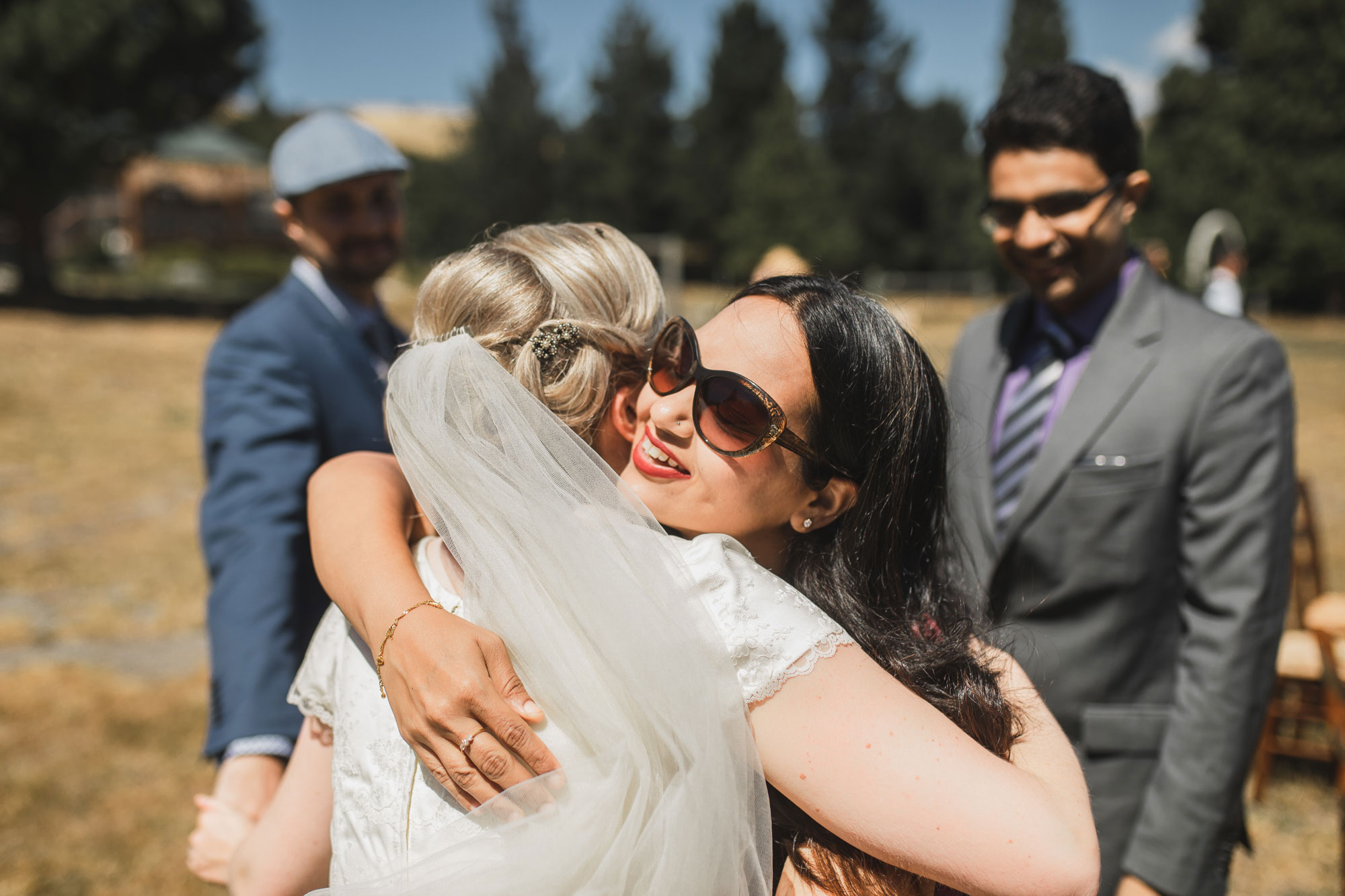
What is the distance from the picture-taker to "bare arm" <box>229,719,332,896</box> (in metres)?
1.61

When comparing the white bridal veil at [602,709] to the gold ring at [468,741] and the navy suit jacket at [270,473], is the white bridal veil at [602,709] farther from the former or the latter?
the navy suit jacket at [270,473]

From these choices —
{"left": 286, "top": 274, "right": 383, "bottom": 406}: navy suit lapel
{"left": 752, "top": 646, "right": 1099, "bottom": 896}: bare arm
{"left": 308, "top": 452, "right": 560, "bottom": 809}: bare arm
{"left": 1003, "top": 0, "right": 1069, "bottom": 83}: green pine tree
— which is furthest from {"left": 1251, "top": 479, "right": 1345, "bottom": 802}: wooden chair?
{"left": 1003, "top": 0, "right": 1069, "bottom": 83}: green pine tree

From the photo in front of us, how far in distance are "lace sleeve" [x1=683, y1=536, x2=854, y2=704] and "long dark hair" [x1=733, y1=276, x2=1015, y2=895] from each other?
0.27 m

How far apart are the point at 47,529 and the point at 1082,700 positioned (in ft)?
31.1

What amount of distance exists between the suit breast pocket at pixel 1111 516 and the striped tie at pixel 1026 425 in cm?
19

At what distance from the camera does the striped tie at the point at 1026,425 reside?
2.58 m

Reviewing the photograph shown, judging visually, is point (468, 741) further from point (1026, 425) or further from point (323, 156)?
point (323, 156)

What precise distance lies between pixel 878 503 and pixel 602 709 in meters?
0.64

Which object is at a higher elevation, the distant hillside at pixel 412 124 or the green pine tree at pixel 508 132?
the green pine tree at pixel 508 132

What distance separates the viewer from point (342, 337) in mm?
2787

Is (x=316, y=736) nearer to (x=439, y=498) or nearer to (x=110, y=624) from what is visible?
(x=439, y=498)

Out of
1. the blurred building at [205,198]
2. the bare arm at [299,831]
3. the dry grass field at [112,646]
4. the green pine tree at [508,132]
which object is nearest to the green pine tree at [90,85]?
the dry grass field at [112,646]

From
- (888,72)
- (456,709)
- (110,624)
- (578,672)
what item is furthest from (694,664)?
(888,72)

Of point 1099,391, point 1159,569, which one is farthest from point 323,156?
point 1159,569
